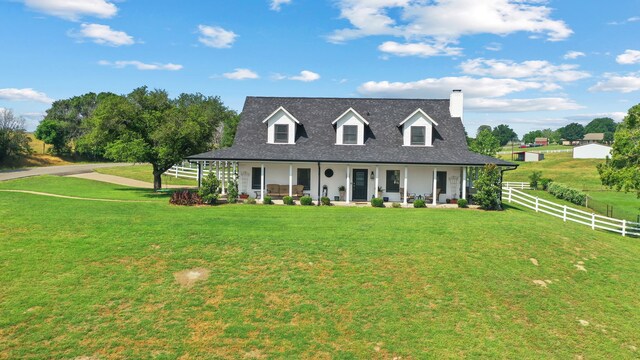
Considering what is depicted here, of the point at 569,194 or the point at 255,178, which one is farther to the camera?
the point at 569,194

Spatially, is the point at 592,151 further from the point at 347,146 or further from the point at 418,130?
the point at 347,146

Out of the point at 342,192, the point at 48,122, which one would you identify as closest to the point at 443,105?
the point at 342,192

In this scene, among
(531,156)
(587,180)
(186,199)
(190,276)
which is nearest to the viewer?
(190,276)

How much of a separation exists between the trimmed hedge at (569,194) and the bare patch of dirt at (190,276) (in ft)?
121

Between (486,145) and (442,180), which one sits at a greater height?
(486,145)

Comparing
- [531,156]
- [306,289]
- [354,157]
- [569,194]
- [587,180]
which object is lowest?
[306,289]

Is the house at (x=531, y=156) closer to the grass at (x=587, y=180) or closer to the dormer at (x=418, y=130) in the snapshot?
the grass at (x=587, y=180)

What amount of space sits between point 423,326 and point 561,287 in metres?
6.34

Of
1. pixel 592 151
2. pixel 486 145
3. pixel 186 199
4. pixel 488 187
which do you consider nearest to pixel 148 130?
pixel 186 199

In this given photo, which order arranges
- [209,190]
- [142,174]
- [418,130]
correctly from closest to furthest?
[209,190]
[418,130]
[142,174]

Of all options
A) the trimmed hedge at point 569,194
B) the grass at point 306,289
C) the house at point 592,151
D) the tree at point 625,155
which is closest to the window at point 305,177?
the grass at point 306,289

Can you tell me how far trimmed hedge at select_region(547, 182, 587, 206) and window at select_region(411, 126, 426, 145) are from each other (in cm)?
1919

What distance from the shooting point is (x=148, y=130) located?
3167cm

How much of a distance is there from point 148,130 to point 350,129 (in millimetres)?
15601
